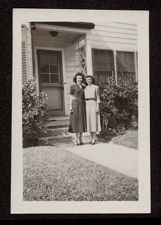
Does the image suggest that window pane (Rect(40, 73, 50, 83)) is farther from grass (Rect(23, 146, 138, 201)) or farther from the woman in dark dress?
grass (Rect(23, 146, 138, 201))

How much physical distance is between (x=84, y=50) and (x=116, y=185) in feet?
2.74

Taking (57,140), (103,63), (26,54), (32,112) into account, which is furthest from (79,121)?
(26,54)

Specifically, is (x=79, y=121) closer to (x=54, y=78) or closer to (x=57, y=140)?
(x=57, y=140)

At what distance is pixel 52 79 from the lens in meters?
1.86

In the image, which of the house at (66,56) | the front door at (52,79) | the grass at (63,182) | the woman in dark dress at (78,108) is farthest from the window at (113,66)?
the grass at (63,182)

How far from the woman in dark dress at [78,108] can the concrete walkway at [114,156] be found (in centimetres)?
7

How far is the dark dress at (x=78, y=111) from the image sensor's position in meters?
1.84

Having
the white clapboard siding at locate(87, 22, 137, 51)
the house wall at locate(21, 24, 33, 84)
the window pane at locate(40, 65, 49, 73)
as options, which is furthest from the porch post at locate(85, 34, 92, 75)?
the house wall at locate(21, 24, 33, 84)

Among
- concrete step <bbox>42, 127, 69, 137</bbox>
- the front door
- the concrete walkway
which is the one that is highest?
the front door

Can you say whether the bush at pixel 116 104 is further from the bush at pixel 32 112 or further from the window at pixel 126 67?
the bush at pixel 32 112

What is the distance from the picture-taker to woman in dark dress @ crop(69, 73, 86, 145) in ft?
6.04

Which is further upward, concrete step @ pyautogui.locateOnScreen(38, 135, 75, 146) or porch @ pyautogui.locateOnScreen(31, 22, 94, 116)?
porch @ pyautogui.locateOnScreen(31, 22, 94, 116)

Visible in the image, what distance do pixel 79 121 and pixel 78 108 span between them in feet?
0.25
